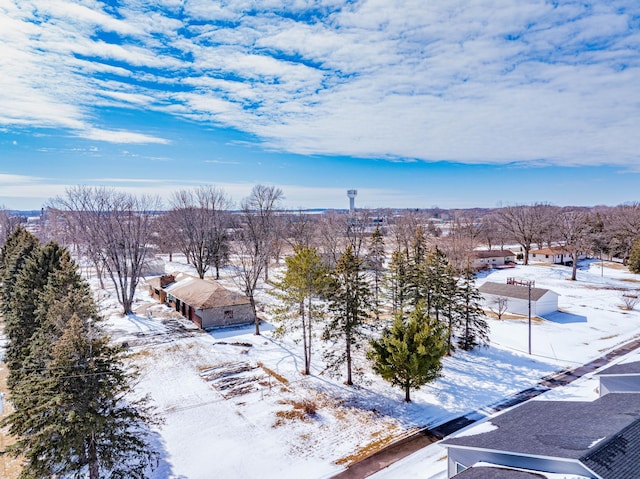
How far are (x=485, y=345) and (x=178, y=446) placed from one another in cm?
2211

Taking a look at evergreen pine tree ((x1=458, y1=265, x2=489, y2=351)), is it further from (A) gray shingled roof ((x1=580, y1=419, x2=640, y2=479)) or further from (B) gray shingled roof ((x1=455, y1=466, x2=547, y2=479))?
(B) gray shingled roof ((x1=455, y1=466, x2=547, y2=479))

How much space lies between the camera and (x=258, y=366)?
2481 cm

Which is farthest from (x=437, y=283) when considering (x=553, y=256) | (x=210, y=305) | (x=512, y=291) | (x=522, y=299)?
(x=553, y=256)

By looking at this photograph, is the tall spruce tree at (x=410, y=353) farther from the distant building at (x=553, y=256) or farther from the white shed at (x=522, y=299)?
the distant building at (x=553, y=256)

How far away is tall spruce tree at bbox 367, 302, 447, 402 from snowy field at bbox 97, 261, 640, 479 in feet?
5.32

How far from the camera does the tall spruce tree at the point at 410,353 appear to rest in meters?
19.1

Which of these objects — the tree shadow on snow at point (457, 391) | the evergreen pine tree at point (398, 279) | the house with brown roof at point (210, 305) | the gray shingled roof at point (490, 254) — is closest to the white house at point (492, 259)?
the gray shingled roof at point (490, 254)

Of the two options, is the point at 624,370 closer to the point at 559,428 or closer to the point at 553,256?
the point at 559,428

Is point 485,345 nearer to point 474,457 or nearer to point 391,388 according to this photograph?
point 391,388

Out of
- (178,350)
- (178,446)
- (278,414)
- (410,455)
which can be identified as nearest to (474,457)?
(410,455)

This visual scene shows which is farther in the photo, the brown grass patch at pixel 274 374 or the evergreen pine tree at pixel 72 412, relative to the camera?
the brown grass patch at pixel 274 374

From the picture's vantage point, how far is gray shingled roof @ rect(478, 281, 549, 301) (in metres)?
37.2

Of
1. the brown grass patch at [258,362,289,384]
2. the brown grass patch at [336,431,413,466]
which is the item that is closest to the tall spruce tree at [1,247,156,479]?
the brown grass patch at [336,431,413,466]

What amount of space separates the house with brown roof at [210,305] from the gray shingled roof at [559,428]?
24236 millimetres
